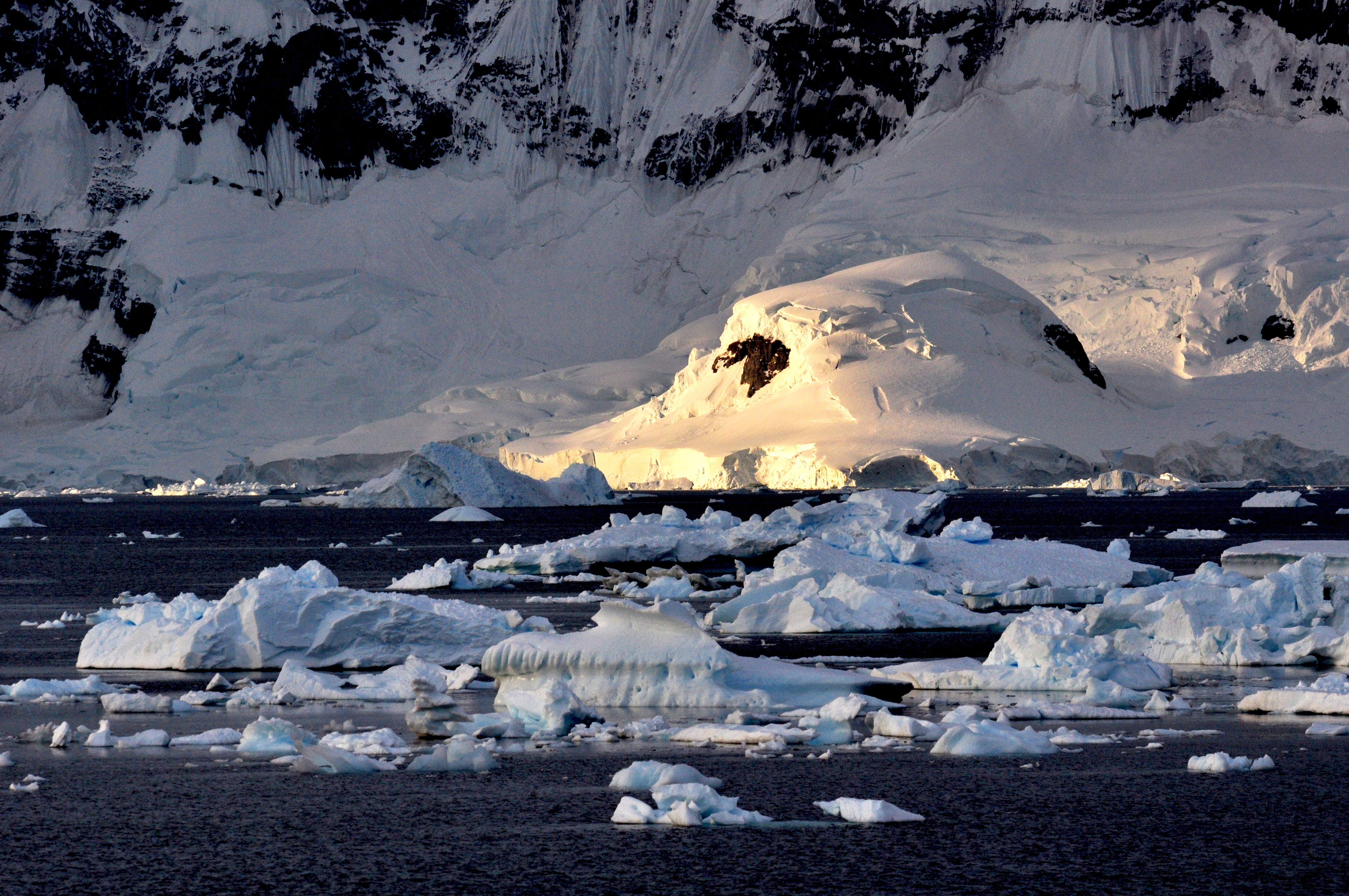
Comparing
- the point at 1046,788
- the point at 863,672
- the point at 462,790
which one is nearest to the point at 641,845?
the point at 462,790

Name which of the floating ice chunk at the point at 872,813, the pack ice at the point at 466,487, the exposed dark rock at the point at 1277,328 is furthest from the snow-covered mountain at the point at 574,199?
the floating ice chunk at the point at 872,813

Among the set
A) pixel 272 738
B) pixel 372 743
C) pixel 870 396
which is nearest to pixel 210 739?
pixel 272 738

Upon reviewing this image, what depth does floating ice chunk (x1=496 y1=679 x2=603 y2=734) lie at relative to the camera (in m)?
14.2

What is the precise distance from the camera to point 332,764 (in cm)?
1231

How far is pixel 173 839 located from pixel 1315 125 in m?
119

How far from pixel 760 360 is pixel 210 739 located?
8405cm

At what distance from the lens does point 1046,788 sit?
11.7 m

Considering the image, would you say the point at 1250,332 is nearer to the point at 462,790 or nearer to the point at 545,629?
the point at 545,629

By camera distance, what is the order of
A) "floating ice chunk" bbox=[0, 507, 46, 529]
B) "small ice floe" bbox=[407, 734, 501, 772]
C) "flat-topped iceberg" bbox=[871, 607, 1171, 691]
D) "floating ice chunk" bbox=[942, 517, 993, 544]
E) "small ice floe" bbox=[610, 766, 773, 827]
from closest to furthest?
"small ice floe" bbox=[610, 766, 773, 827]
"small ice floe" bbox=[407, 734, 501, 772]
"flat-topped iceberg" bbox=[871, 607, 1171, 691]
"floating ice chunk" bbox=[942, 517, 993, 544]
"floating ice chunk" bbox=[0, 507, 46, 529]

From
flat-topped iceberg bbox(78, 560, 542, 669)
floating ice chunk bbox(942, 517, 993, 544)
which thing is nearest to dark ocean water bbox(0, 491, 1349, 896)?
flat-topped iceberg bbox(78, 560, 542, 669)

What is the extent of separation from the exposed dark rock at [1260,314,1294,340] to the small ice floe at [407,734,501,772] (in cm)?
9308

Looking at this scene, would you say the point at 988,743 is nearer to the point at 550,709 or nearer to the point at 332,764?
the point at 550,709

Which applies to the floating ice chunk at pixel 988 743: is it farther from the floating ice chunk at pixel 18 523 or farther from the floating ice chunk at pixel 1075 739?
the floating ice chunk at pixel 18 523

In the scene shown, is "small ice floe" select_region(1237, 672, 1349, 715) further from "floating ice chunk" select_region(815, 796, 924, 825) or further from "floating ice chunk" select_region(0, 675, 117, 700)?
"floating ice chunk" select_region(0, 675, 117, 700)
